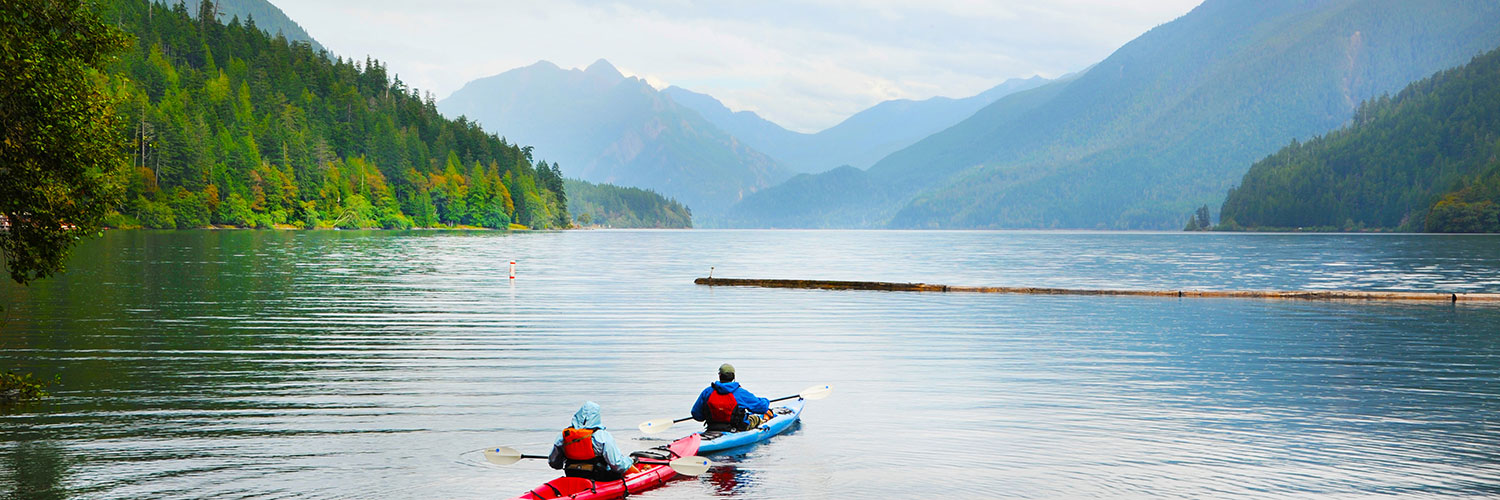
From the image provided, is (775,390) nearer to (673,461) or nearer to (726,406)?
(726,406)

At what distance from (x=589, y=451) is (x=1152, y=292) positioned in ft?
168

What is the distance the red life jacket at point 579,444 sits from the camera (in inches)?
673

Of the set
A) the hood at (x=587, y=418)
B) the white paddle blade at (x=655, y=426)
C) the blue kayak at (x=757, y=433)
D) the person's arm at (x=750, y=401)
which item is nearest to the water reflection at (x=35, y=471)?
the hood at (x=587, y=418)

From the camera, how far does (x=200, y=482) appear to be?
17.0 meters

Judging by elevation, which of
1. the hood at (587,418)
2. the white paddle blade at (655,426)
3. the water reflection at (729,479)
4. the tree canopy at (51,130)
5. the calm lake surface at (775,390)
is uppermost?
the tree canopy at (51,130)

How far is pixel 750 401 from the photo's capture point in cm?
2100

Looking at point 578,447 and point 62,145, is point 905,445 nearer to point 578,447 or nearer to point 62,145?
point 578,447

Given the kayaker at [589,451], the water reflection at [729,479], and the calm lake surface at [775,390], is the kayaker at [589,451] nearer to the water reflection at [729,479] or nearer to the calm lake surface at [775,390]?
the calm lake surface at [775,390]

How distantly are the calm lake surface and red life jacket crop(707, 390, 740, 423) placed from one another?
92cm

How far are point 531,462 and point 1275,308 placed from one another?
45850 millimetres

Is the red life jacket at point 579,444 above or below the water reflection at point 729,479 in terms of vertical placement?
above

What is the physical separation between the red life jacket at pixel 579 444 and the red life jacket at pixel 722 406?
4.00 meters

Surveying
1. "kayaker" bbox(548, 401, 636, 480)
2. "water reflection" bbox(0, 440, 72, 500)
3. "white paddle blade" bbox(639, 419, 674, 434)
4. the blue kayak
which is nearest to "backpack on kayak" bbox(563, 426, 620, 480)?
"kayaker" bbox(548, 401, 636, 480)

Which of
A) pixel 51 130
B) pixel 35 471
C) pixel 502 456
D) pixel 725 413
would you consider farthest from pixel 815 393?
pixel 51 130
